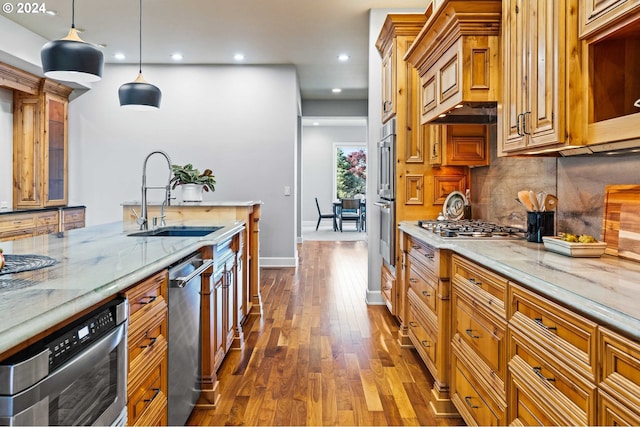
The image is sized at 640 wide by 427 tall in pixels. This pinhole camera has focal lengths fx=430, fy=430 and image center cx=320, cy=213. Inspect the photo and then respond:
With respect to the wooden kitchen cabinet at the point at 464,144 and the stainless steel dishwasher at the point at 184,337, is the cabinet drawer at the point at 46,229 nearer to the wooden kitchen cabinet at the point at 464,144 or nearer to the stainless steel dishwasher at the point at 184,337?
the stainless steel dishwasher at the point at 184,337

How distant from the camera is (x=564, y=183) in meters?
2.15

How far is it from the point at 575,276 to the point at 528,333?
0.23 m

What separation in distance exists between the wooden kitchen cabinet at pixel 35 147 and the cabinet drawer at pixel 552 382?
6.15 meters

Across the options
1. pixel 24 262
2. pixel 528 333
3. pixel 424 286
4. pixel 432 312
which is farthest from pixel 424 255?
pixel 24 262

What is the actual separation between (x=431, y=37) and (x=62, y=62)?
2.12 meters

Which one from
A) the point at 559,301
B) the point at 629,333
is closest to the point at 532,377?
the point at 559,301

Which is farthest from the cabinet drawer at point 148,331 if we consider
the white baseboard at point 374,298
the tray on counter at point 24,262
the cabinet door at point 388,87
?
the white baseboard at point 374,298

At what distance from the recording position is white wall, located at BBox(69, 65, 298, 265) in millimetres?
6391

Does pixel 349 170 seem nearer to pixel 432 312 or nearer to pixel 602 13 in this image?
pixel 432 312

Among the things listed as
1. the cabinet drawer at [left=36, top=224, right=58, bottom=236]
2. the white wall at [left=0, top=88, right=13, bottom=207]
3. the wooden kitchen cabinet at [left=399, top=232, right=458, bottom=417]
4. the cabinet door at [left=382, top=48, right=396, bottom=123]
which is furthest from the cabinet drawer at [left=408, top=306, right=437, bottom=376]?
the white wall at [left=0, top=88, right=13, bottom=207]

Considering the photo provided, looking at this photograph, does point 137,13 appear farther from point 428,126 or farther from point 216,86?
point 428,126

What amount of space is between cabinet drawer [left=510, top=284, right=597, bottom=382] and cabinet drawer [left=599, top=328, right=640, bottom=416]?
1.4 inches

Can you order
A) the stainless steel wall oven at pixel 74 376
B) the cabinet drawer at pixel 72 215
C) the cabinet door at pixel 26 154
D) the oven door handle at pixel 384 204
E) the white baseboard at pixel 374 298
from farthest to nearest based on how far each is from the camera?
the cabinet drawer at pixel 72 215, the cabinet door at pixel 26 154, the white baseboard at pixel 374 298, the oven door handle at pixel 384 204, the stainless steel wall oven at pixel 74 376

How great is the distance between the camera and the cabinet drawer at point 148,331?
55.2 inches
